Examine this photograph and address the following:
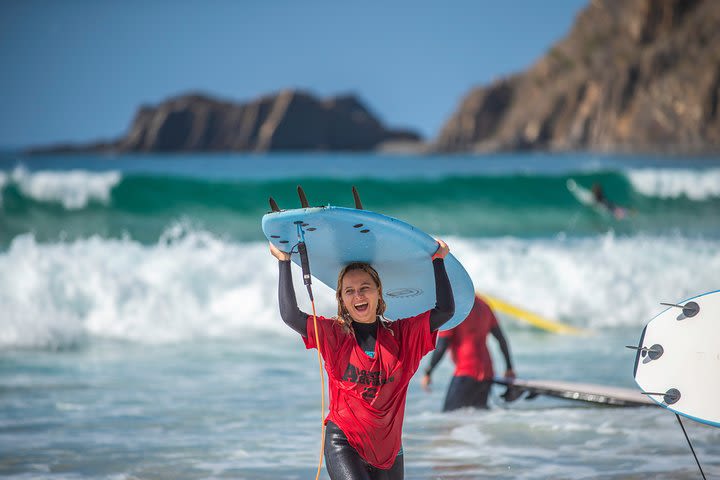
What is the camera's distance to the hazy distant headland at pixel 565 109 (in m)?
79.1

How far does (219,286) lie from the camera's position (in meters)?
11.6

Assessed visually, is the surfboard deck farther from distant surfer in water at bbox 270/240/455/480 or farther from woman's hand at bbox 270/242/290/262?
woman's hand at bbox 270/242/290/262

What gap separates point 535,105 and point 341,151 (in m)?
29.8

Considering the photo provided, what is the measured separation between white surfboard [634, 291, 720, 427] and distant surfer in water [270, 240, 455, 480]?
90cm

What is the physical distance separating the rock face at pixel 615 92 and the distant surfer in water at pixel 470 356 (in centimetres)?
7053

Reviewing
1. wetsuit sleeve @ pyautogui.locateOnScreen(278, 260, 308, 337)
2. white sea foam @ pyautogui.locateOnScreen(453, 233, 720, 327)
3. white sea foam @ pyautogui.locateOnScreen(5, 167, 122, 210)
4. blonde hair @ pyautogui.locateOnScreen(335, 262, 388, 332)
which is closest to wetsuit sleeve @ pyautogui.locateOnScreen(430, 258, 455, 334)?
blonde hair @ pyautogui.locateOnScreen(335, 262, 388, 332)

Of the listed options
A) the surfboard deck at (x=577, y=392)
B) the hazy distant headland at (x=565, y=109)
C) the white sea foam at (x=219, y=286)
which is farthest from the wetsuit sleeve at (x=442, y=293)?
the hazy distant headland at (x=565, y=109)

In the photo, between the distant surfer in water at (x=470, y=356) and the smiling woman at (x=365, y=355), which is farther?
the distant surfer in water at (x=470, y=356)

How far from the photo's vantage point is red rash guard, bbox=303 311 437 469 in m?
3.22

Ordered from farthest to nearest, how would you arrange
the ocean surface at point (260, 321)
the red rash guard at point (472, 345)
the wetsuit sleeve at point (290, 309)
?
the red rash guard at point (472, 345)
the ocean surface at point (260, 321)
the wetsuit sleeve at point (290, 309)

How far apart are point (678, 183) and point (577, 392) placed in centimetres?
1705

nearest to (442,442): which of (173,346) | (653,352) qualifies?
(653,352)

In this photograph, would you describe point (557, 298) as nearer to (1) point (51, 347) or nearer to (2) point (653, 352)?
(1) point (51, 347)

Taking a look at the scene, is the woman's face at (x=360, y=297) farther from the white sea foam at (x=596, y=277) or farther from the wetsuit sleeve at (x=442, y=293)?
the white sea foam at (x=596, y=277)
